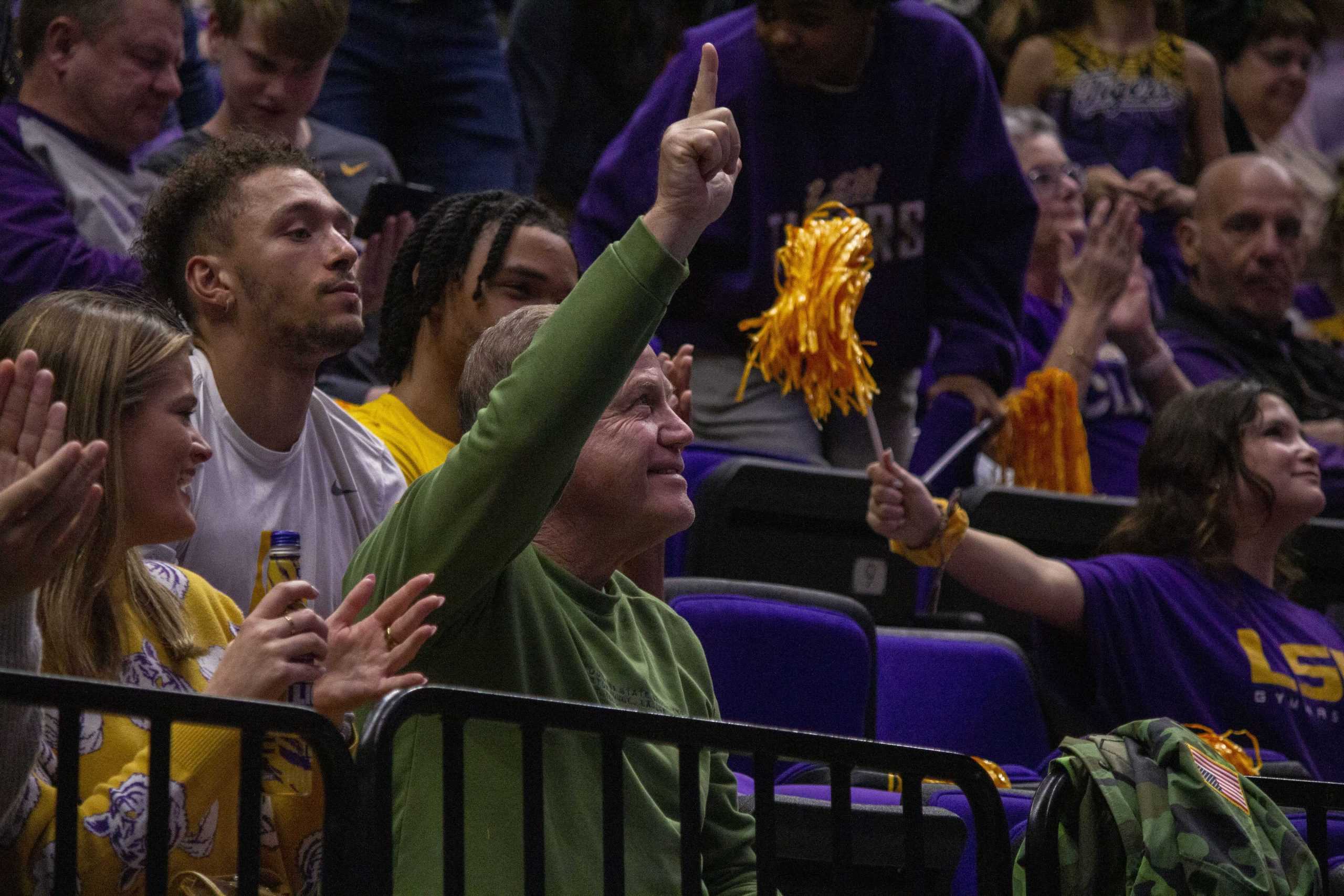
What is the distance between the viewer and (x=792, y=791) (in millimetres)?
2826

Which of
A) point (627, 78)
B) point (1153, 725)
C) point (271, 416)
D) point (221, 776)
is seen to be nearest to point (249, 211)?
point (271, 416)

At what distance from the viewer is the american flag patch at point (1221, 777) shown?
262cm

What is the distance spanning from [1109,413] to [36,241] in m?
3.35

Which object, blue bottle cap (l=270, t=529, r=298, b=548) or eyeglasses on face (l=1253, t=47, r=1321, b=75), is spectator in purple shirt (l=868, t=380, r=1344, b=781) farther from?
eyeglasses on face (l=1253, t=47, r=1321, b=75)

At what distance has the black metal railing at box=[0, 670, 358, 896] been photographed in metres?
1.81

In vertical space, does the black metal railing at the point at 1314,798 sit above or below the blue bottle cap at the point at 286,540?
below

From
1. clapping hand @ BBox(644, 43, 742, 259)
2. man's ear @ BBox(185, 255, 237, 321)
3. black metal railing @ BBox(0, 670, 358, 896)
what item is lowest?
black metal railing @ BBox(0, 670, 358, 896)

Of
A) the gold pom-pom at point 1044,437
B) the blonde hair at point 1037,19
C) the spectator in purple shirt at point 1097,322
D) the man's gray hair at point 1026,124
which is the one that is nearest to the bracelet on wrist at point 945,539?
the gold pom-pom at point 1044,437

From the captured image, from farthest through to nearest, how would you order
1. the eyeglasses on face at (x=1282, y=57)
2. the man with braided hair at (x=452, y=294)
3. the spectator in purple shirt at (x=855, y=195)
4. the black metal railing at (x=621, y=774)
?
1. the eyeglasses on face at (x=1282, y=57)
2. the spectator in purple shirt at (x=855, y=195)
3. the man with braided hair at (x=452, y=294)
4. the black metal railing at (x=621, y=774)

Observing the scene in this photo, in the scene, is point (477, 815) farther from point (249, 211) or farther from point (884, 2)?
point (884, 2)

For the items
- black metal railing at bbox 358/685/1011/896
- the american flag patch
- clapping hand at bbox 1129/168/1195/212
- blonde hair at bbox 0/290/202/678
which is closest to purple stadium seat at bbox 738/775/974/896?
black metal railing at bbox 358/685/1011/896

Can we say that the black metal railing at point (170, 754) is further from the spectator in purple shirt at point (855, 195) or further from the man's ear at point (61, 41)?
the spectator in purple shirt at point (855, 195)

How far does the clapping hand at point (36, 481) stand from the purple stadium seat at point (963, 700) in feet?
7.80

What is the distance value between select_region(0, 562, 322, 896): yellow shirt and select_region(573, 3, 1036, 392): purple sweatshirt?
2447 millimetres
